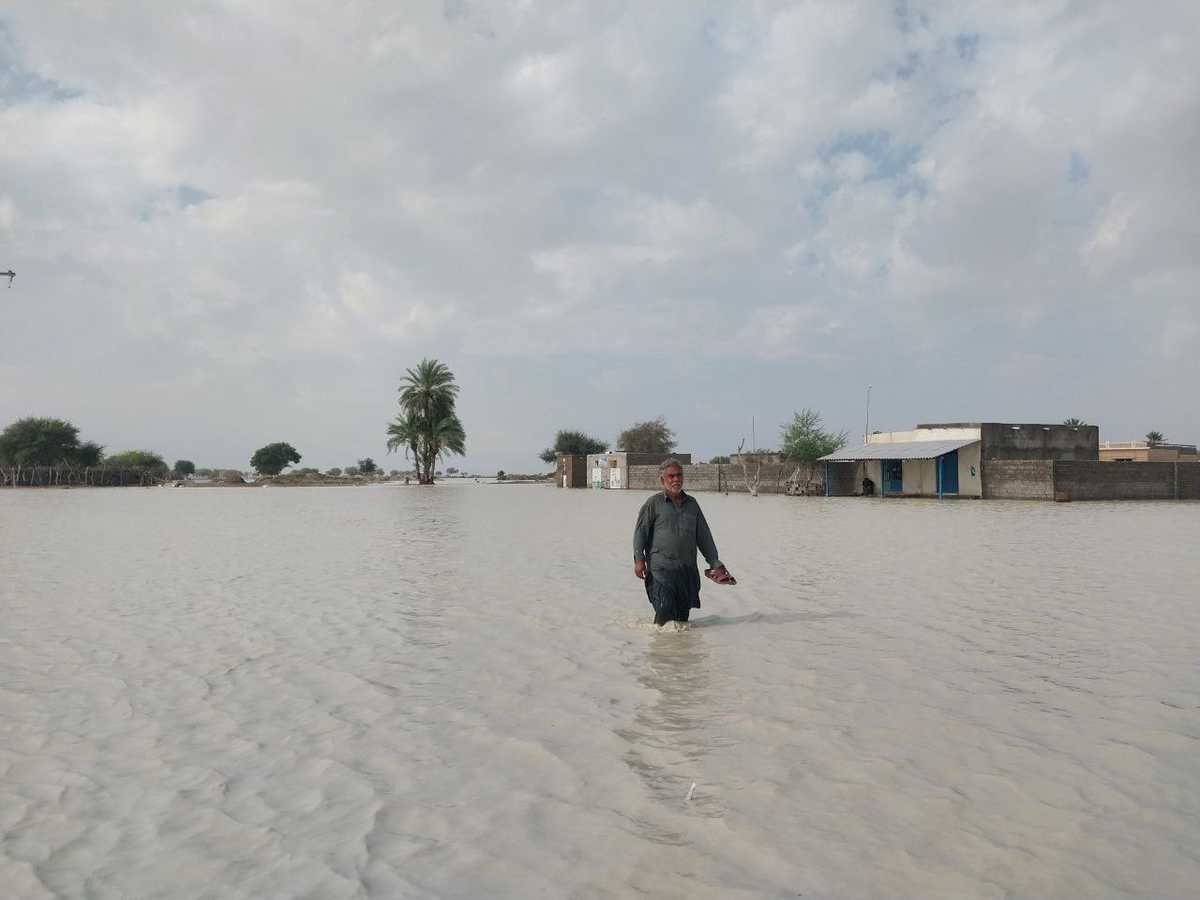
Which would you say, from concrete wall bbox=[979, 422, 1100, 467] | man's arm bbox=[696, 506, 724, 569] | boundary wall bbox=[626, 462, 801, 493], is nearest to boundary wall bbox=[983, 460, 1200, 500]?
concrete wall bbox=[979, 422, 1100, 467]

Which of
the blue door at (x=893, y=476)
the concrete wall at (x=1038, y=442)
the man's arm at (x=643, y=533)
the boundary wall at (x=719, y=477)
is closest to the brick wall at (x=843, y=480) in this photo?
the boundary wall at (x=719, y=477)

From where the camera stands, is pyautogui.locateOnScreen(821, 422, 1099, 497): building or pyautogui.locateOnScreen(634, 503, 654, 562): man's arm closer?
pyautogui.locateOnScreen(634, 503, 654, 562): man's arm

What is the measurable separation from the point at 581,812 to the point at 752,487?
45.8m

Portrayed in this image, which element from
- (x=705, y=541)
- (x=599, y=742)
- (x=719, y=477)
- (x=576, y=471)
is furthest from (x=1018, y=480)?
(x=576, y=471)

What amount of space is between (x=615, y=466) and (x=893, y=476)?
25388mm

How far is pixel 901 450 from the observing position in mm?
39094

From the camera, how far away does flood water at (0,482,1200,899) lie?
3164mm

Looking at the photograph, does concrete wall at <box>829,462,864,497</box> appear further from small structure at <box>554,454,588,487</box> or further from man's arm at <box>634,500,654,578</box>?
man's arm at <box>634,500,654,578</box>

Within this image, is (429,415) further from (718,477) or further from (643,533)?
(643,533)

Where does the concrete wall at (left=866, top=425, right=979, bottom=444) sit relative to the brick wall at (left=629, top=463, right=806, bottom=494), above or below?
above

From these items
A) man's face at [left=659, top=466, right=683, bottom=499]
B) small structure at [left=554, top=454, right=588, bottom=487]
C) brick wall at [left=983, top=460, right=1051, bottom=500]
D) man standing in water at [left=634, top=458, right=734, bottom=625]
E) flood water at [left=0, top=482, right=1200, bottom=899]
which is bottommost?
flood water at [left=0, top=482, right=1200, bottom=899]

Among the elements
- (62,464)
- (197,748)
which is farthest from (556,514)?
(62,464)

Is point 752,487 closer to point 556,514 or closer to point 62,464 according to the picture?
point 556,514

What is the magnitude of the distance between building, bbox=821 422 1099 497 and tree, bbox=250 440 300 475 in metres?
87.5
